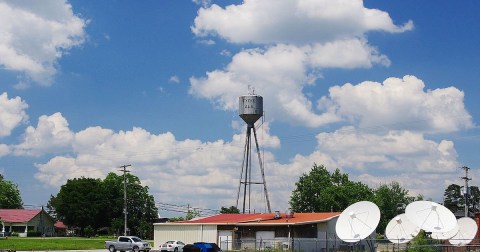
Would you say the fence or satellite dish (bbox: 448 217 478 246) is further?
satellite dish (bbox: 448 217 478 246)

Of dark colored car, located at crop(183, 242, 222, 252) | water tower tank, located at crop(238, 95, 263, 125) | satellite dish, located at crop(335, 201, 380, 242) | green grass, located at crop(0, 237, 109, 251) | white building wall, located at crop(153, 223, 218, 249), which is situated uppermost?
water tower tank, located at crop(238, 95, 263, 125)

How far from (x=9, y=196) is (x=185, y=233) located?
100 metres

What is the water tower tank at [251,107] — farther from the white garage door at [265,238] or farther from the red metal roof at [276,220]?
the white garage door at [265,238]

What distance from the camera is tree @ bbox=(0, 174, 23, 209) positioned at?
5861 inches

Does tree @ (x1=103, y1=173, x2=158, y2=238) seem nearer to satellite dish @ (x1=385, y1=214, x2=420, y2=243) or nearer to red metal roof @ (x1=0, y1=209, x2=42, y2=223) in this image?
red metal roof @ (x1=0, y1=209, x2=42, y2=223)

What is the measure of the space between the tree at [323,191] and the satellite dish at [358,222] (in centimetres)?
5991

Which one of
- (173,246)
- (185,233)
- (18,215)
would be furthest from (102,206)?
(173,246)

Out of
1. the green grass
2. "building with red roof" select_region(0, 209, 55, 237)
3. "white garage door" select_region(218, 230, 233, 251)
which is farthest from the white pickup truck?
"building with red roof" select_region(0, 209, 55, 237)

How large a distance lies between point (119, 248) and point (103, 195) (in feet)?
194

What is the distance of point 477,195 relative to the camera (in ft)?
556

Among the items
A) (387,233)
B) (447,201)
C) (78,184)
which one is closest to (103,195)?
(78,184)

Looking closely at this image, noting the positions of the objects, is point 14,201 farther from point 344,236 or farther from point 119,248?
point 344,236

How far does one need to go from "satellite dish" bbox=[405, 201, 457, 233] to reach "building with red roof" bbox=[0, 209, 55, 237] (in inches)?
3314

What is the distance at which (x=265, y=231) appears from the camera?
206 ft
